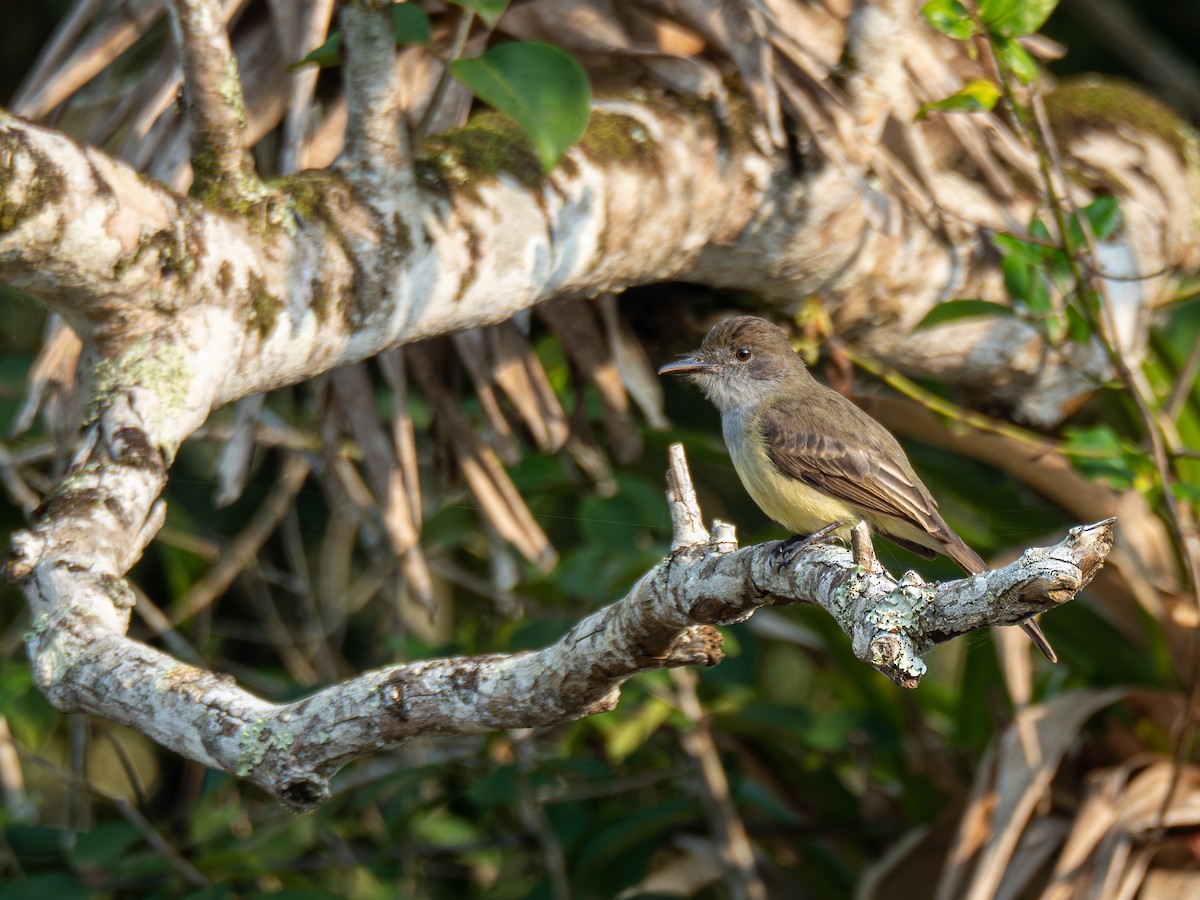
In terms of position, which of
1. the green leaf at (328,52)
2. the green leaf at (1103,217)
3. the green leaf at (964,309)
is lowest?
the green leaf at (964,309)

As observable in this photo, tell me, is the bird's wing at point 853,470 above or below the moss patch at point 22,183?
below

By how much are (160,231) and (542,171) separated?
1042 mm

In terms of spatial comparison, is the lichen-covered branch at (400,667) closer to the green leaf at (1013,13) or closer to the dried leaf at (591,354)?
the green leaf at (1013,13)

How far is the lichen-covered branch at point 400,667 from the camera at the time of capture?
70.9 inches

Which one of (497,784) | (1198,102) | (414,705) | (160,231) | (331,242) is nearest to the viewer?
(414,705)

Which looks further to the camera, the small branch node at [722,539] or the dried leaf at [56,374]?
the dried leaf at [56,374]

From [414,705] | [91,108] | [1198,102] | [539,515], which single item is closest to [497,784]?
[539,515]

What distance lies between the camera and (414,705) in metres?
1.93

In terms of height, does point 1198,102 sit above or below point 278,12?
below

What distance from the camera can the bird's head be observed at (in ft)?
11.8

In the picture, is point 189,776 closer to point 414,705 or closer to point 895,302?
point 895,302

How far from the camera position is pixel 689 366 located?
3600 mm

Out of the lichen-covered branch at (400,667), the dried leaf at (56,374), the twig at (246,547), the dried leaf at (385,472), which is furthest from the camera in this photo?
the twig at (246,547)

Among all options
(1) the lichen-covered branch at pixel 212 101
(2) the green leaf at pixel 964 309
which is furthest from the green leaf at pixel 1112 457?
(1) the lichen-covered branch at pixel 212 101
